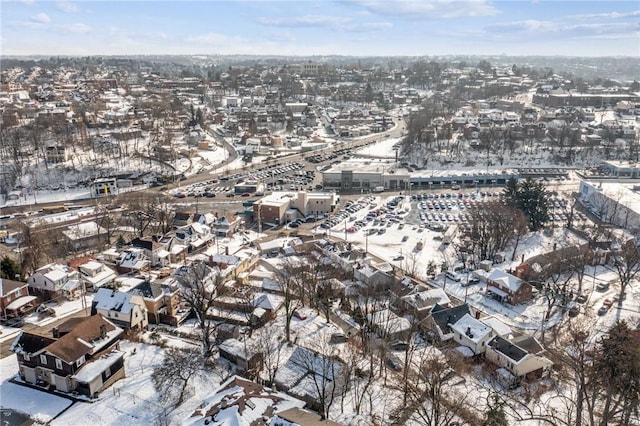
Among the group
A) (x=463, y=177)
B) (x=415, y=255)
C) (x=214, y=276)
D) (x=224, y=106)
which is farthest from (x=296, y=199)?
(x=224, y=106)

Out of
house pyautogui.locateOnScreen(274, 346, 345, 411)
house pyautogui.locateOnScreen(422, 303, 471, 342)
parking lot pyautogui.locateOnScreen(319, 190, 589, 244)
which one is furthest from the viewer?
parking lot pyautogui.locateOnScreen(319, 190, 589, 244)

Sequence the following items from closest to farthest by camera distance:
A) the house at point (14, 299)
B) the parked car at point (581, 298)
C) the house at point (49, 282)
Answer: the house at point (14, 299) → the house at point (49, 282) → the parked car at point (581, 298)

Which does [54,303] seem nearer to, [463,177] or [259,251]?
[259,251]

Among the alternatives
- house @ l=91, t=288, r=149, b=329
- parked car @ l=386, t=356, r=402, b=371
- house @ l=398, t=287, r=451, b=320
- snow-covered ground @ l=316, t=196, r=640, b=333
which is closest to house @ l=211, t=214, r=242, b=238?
snow-covered ground @ l=316, t=196, r=640, b=333

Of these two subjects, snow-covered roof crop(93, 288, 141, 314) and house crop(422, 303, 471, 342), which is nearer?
snow-covered roof crop(93, 288, 141, 314)

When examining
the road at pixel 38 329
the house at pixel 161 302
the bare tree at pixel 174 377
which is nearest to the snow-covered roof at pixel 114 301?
the house at pixel 161 302

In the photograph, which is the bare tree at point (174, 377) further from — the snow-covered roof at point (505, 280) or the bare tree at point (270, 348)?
the snow-covered roof at point (505, 280)

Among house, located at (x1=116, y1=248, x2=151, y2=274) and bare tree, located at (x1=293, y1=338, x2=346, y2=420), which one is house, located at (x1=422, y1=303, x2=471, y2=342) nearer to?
Result: bare tree, located at (x1=293, y1=338, x2=346, y2=420)
